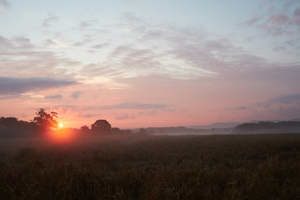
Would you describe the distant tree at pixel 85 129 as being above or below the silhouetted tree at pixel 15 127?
below

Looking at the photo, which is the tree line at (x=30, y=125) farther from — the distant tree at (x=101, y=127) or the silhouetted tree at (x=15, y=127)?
the distant tree at (x=101, y=127)

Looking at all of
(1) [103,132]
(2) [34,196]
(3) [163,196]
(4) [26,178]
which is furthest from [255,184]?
(1) [103,132]

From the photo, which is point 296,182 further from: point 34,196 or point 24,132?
point 24,132

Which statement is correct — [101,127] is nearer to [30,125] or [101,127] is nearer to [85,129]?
[85,129]

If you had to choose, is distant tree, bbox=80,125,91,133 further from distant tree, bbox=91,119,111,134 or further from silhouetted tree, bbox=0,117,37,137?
silhouetted tree, bbox=0,117,37,137

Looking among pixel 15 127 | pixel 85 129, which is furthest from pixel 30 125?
pixel 85 129

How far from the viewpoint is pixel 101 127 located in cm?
8475

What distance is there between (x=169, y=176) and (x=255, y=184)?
2496 millimetres

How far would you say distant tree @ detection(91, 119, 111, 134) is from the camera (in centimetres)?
8312

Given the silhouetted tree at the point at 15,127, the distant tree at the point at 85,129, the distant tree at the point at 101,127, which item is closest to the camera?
the silhouetted tree at the point at 15,127

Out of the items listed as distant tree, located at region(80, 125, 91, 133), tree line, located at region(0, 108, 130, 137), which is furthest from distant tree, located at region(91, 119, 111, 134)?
tree line, located at region(0, 108, 130, 137)

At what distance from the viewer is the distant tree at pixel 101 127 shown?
273 ft

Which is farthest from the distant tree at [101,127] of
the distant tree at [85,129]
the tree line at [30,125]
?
the tree line at [30,125]

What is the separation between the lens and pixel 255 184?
5883 millimetres
